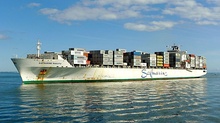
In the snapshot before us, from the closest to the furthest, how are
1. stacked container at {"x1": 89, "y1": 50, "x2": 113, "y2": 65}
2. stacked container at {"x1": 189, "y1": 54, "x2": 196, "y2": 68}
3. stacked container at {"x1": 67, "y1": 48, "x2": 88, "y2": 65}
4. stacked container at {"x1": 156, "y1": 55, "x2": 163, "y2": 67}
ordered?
1. stacked container at {"x1": 67, "y1": 48, "x2": 88, "y2": 65}
2. stacked container at {"x1": 89, "y1": 50, "x2": 113, "y2": 65}
3. stacked container at {"x1": 156, "y1": 55, "x2": 163, "y2": 67}
4. stacked container at {"x1": 189, "y1": 54, "x2": 196, "y2": 68}

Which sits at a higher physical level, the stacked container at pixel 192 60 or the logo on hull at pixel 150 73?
the stacked container at pixel 192 60

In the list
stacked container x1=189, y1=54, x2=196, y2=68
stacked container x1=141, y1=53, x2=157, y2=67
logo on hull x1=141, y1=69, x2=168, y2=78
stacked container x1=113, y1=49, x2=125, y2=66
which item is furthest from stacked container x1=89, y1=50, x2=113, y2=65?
stacked container x1=189, y1=54, x2=196, y2=68

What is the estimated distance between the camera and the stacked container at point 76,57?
209 ft

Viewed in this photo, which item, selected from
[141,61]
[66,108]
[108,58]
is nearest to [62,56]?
[108,58]

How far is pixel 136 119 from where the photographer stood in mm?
21188

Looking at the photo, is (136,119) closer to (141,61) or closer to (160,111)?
(160,111)

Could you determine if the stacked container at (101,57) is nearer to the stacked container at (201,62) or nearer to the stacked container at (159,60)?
the stacked container at (159,60)

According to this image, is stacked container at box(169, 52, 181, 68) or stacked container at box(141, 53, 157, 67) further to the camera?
stacked container at box(169, 52, 181, 68)

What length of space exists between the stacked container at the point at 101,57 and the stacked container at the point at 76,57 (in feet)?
14.3

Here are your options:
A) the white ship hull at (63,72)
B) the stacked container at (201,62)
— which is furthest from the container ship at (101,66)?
the stacked container at (201,62)

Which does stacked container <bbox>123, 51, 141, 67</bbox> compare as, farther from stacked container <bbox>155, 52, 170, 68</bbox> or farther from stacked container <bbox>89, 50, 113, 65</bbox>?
stacked container <bbox>155, 52, 170, 68</bbox>

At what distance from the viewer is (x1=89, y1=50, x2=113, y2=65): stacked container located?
70.9m

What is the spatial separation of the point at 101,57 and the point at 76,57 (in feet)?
28.7

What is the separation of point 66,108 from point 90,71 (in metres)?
38.7
